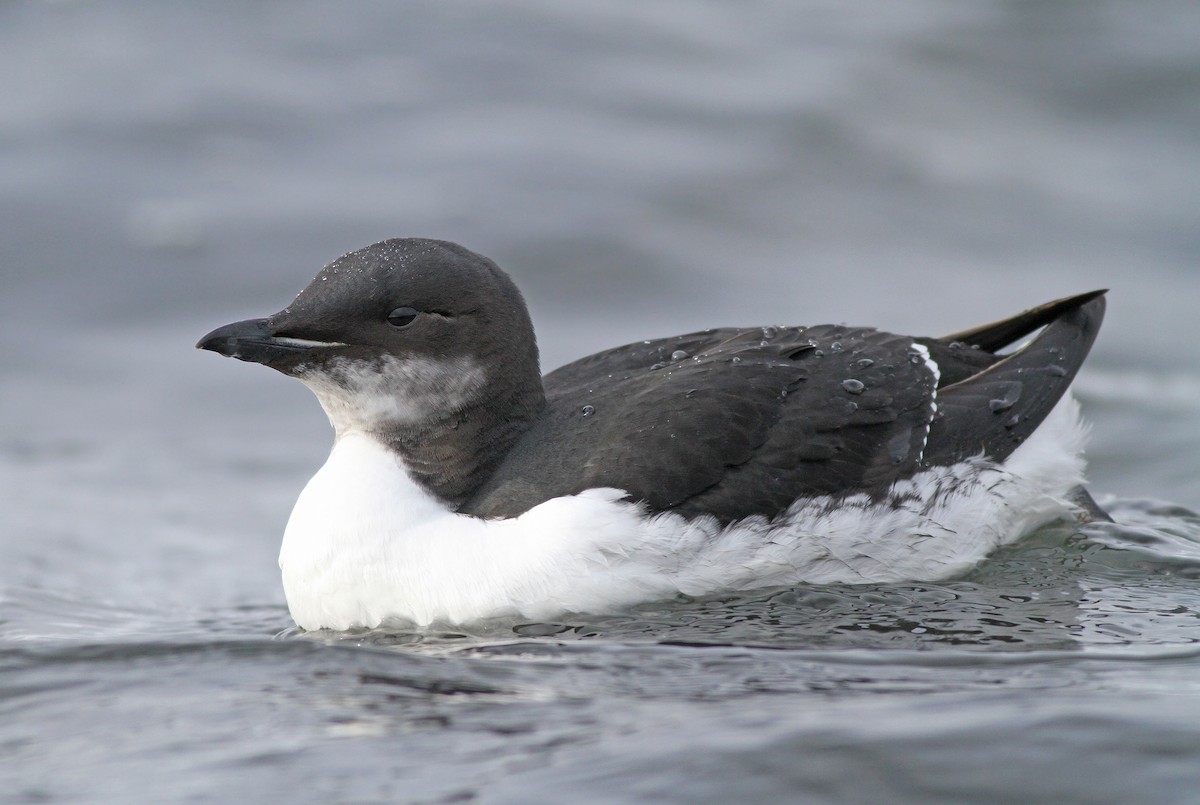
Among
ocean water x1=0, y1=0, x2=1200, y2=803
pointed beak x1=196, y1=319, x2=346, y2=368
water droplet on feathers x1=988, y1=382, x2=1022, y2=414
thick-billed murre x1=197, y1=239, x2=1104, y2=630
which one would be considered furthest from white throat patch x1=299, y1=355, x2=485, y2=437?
water droplet on feathers x1=988, y1=382, x2=1022, y2=414

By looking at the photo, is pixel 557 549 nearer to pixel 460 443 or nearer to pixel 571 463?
pixel 571 463

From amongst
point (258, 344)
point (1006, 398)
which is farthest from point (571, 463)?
point (1006, 398)

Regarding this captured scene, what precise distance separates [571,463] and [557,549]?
298mm

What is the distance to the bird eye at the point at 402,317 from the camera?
475 cm

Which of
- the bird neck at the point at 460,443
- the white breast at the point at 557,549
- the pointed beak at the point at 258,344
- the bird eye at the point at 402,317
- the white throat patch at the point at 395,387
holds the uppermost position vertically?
the bird eye at the point at 402,317

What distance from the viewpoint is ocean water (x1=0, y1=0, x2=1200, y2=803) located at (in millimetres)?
3447

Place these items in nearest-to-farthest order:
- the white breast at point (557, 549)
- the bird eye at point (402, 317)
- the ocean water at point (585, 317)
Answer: the ocean water at point (585, 317), the white breast at point (557, 549), the bird eye at point (402, 317)

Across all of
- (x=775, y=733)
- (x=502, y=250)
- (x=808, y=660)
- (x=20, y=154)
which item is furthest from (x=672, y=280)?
(x=775, y=733)

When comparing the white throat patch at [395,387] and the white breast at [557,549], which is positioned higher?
the white throat patch at [395,387]

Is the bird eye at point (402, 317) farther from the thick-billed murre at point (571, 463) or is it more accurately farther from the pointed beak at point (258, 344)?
the pointed beak at point (258, 344)

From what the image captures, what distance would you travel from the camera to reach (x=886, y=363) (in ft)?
17.1

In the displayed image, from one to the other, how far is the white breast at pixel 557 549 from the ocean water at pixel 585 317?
0.32 feet

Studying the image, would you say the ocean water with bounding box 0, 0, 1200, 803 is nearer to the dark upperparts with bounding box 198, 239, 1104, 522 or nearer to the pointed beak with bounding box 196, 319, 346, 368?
the dark upperparts with bounding box 198, 239, 1104, 522

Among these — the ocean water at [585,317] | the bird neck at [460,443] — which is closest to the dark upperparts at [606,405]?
the bird neck at [460,443]
